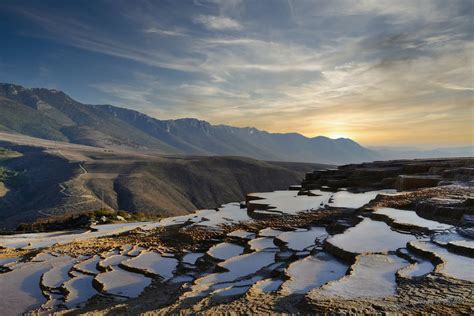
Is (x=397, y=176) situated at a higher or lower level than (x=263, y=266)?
higher

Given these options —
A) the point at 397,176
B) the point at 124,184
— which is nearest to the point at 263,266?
the point at 397,176

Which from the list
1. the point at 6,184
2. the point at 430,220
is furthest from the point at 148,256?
the point at 6,184

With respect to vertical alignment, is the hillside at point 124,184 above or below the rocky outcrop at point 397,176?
below

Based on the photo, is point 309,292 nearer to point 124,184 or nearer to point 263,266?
point 263,266

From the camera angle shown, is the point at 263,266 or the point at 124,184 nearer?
the point at 263,266

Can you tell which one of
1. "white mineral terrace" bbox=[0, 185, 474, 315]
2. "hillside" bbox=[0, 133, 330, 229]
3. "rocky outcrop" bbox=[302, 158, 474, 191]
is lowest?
"hillside" bbox=[0, 133, 330, 229]

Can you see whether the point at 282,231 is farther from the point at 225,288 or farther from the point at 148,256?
the point at 225,288

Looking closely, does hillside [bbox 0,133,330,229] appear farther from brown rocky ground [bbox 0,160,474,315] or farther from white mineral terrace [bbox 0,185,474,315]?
white mineral terrace [bbox 0,185,474,315]

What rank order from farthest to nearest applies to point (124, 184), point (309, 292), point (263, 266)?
1. point (124, 184)
2. point (263, 266)
3. point (309, 292)

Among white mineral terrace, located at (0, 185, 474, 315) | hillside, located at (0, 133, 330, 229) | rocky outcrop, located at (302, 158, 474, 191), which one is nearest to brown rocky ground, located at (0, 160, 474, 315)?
white mineral terrace, located at (0, 185, 474, 315)

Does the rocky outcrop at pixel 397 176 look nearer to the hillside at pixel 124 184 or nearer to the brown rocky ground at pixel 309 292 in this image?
the brown rocky ground at pixel 309 292

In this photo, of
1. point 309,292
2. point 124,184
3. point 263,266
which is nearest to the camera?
point 309,292

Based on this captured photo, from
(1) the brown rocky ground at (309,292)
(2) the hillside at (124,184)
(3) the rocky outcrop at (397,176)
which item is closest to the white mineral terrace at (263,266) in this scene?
(1) the brown rocky ground at (309,292)

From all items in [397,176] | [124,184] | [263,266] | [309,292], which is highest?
[397,176]
